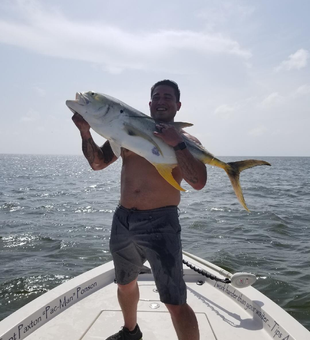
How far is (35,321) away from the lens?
365 centimetres

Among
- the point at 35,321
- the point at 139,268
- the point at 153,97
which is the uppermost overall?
the point at 153,97

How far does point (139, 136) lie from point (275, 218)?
11.2 metres

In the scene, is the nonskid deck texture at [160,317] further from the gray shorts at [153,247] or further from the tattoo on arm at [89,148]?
the tattoo on arm at [89,148]

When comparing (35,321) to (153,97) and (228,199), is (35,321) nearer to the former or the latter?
(153,97)

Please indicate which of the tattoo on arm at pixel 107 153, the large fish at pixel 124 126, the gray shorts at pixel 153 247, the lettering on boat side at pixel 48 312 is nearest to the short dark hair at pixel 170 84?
the large fish at pixel 124 126

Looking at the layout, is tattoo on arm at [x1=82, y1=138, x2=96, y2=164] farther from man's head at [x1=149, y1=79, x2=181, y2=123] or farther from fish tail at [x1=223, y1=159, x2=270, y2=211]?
fish tail at [x1=223, y1=159, x2=270, y2=211]

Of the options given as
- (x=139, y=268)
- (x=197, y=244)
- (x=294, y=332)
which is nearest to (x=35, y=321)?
(x=139, y=268)

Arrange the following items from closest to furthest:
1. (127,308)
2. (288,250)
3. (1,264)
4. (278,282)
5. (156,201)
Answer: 1. (156,201)
2. (127,308)
3. (278,282)
4. (1,264)
5. (288,250)

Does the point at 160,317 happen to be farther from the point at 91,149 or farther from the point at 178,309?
the point at 91,149

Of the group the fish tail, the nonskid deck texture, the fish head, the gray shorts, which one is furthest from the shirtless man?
the nonskid deck texture

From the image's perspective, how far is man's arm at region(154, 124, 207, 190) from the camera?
9.46ft

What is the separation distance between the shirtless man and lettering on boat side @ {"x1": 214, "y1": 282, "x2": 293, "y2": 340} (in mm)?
1226

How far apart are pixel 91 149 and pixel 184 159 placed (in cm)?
106

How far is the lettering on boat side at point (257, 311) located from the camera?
3.49m
